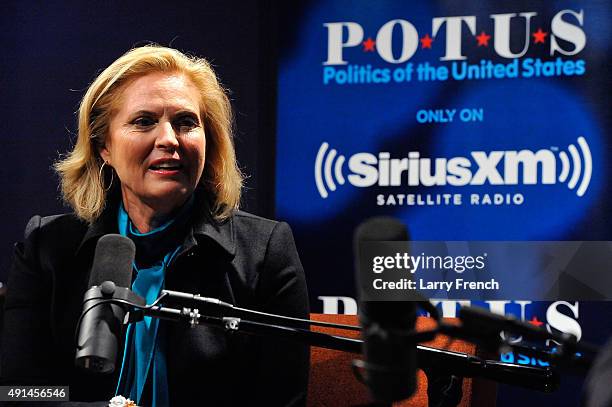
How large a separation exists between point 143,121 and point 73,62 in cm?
190

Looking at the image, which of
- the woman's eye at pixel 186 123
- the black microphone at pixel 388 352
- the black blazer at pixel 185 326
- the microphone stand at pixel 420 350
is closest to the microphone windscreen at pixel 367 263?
the black microphone at pixel 388 352

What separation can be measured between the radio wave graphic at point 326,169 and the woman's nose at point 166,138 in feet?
4.80

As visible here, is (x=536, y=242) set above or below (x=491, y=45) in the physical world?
below

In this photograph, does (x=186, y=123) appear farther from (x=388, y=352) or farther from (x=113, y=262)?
(x=388, y=352)

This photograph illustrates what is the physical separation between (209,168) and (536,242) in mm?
1564

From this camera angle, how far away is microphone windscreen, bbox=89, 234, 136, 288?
4.75 ft

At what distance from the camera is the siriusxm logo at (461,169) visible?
3.42 metres

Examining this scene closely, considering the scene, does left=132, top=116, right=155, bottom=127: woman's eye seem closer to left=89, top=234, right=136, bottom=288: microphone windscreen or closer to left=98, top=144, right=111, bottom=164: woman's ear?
left=98, top=144, right=111, bottom=164: woman's ear

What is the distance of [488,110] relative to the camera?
3.49 meters

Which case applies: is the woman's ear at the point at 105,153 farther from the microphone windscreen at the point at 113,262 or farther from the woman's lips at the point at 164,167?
the microphone windscreen at the point at 113,262

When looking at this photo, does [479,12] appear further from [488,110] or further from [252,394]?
[252,394]

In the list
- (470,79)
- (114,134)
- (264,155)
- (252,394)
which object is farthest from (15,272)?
(470,79)

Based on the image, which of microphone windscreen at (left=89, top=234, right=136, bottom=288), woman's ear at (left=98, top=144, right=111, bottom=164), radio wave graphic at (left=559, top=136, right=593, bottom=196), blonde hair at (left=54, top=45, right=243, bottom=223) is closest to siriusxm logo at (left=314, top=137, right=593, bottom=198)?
radio wave graphic at (left=559, top=136, right=593, bottom=196)

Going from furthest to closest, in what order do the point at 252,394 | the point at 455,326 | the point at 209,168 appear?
1. the point at 209,168
2. the point at 252,394
3. the point at 455,326
